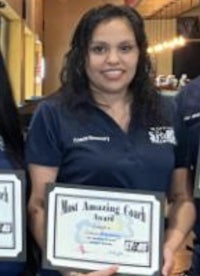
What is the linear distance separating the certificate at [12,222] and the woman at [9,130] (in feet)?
0.28

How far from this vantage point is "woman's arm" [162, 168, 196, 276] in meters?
1.90

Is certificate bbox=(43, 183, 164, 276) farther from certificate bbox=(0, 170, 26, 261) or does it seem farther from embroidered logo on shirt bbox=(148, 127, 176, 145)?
embroidered logo on shirt bbox=(148, 127, 176, 145)

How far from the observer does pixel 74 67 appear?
1922 mm

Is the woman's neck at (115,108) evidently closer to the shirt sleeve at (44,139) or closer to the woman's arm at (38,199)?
the shirt sleeve at (44,139)

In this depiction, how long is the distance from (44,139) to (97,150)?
16cm

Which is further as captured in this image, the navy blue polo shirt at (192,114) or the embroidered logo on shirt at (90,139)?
the navy blue polo shirt at (192,114)

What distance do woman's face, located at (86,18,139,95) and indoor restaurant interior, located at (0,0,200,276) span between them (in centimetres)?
973

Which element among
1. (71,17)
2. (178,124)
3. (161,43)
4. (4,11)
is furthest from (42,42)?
(178,124)

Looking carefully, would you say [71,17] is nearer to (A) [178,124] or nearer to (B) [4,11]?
(B) [4,11]

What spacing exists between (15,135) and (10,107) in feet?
0.29

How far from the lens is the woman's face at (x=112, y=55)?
1833 millimetres

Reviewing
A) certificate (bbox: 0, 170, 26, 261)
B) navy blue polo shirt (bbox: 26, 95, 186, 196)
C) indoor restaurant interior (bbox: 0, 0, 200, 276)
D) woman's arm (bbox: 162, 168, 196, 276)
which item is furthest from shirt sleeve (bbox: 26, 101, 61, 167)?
indoor restaurant interior (bbox: 0, 0, 200, 276)

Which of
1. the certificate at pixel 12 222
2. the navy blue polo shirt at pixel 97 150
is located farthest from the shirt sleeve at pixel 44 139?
the certificate at pixel 12 222

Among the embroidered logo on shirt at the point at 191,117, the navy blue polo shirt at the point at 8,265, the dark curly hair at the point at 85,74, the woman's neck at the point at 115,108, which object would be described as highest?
the dark curly hair at the point at 85,74
